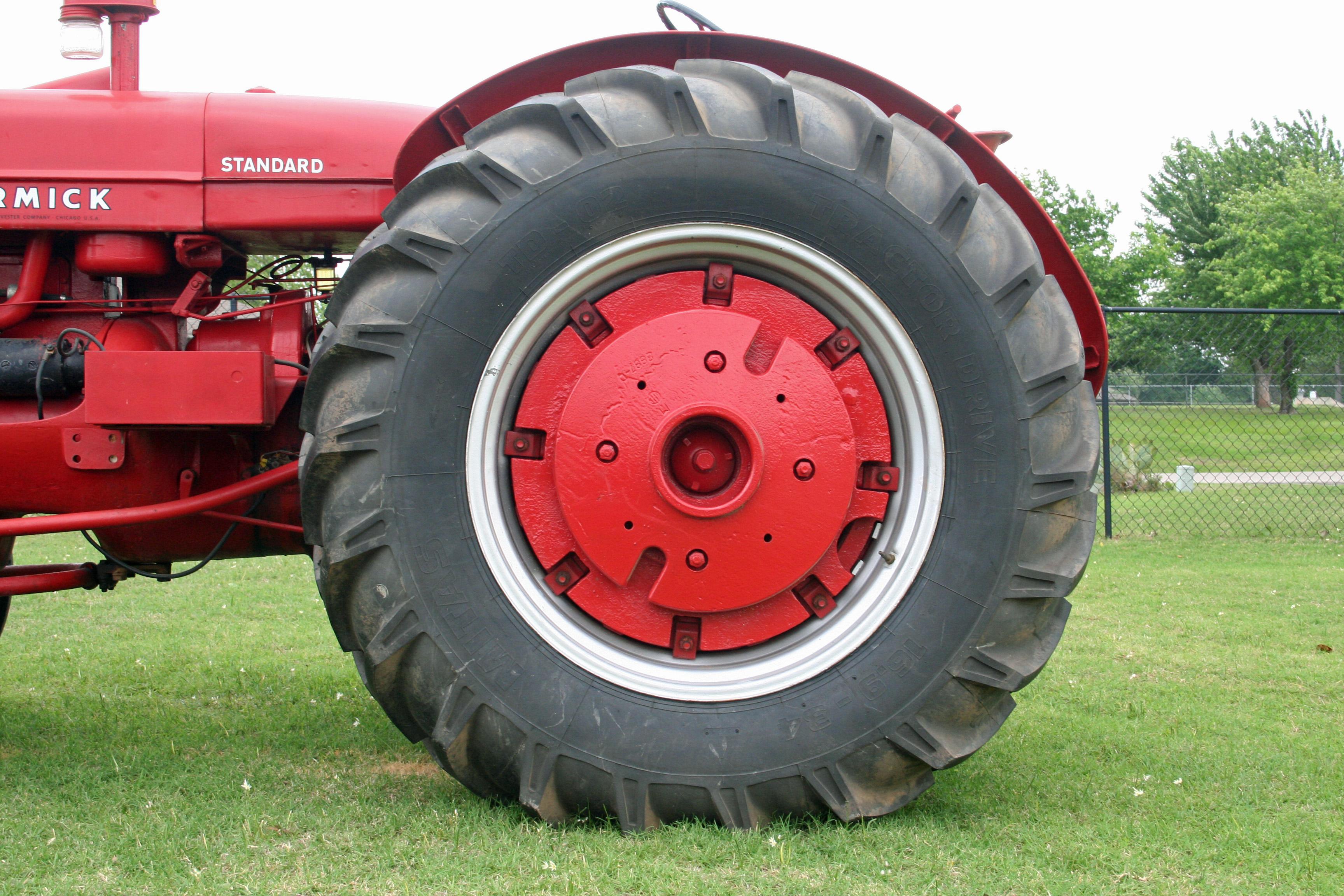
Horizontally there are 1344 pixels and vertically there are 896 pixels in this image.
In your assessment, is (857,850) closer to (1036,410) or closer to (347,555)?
(1036,410)

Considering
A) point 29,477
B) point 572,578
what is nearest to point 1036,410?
point 572,578

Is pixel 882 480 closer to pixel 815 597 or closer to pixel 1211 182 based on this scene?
pixel 815 597

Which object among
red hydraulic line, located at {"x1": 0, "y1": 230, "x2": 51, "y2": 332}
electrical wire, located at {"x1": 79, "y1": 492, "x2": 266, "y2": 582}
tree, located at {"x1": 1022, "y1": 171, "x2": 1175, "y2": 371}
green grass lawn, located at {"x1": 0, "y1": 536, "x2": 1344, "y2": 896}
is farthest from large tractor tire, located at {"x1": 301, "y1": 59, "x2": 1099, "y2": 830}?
tree, located at {"x1": 1022, "y1": 171, "x2": 1175, "y2": 371}

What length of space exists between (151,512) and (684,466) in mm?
1402

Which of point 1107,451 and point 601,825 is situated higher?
point 601,825

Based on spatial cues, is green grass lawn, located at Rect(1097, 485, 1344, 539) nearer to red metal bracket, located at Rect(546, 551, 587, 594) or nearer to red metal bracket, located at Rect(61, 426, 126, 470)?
red metal bracket, located at Rect(546, 551, 587, 594)

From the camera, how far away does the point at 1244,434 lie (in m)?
10.0

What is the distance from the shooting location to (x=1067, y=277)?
2.69 metres

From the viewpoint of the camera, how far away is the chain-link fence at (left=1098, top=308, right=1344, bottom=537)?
30.3 feet

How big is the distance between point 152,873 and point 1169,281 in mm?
45135

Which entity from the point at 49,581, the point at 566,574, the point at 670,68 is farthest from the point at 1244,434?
the point at 49,581

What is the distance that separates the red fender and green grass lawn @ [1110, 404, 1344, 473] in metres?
8.37

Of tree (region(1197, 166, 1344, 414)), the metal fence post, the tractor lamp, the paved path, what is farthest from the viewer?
tree (region(1197, 166, 1344, 414))

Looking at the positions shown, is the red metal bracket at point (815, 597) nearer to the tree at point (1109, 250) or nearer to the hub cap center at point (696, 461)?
the hub cap center at point (696, 461)
